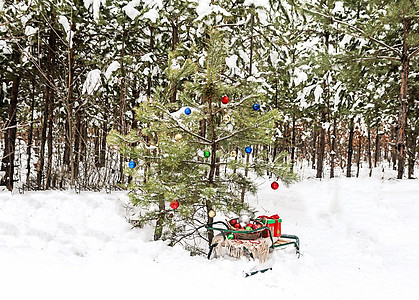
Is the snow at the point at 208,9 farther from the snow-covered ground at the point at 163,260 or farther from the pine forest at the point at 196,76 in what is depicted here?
the snow-covered ground at the point at 163,260

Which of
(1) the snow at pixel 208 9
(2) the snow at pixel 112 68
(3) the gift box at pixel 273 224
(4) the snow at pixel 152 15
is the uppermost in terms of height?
(4) the snow at pixel 152 15

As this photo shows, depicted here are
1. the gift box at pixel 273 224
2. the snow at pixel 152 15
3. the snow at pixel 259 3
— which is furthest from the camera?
the snow at pixel 152 15

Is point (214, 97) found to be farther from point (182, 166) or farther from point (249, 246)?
point (249, 246)

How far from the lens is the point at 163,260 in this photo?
14.6ft

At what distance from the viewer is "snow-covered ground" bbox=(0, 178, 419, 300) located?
11.4ft

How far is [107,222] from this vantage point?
6.07m

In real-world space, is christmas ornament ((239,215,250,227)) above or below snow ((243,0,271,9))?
below

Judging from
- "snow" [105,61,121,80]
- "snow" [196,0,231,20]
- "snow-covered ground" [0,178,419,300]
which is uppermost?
"snow" [196,0,231,20]

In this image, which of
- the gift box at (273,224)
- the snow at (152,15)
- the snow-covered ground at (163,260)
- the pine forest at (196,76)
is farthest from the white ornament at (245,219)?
the snow at (152,15)

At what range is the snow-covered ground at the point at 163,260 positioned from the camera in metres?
3.47

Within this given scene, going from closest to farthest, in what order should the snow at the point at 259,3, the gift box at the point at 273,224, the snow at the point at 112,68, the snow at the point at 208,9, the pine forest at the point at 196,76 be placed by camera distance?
the pine forest at the point at 196,76
the snow at the point at 208,9
the gift box at the point at 273,224
the snow at the point at 259,3
the snow at the point at 112,68

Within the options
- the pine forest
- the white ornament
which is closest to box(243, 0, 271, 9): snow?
the pine forest

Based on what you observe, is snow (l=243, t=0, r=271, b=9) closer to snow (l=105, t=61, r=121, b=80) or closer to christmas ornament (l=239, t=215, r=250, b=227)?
snow (l=105, t=61, r=121, b=80)

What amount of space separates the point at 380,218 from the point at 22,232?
7746mm
